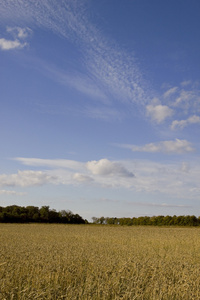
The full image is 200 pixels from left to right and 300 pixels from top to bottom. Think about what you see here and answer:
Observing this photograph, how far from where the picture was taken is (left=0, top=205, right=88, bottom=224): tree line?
74562 millimetres

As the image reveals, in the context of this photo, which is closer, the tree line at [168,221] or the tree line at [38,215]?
the tree line at [38,215]

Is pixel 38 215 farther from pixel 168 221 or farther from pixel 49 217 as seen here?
pixel 168 221

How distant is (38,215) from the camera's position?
7994 cm

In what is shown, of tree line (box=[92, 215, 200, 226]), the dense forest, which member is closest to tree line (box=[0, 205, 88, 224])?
the dense forest

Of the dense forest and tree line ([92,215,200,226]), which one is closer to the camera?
the dense forest

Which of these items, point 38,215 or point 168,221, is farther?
point 168,221

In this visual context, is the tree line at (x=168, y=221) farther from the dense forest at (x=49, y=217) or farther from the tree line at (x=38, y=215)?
the tree line at (x=38, y=215)

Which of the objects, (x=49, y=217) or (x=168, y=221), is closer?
(x=49, y=217)

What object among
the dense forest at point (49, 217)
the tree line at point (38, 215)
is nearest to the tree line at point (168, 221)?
the dense forest at point (49, 217)

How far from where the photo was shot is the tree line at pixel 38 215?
245 feet

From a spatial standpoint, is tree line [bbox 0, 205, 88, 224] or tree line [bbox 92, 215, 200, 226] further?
tree line [bbox 92, 215, 200, 226]

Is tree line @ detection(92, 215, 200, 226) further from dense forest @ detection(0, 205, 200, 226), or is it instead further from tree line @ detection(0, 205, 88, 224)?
tree line @ detection(0, 205, 88, 224)

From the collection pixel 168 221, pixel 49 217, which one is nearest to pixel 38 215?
pixel 49 217

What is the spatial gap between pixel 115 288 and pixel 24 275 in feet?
9.10
